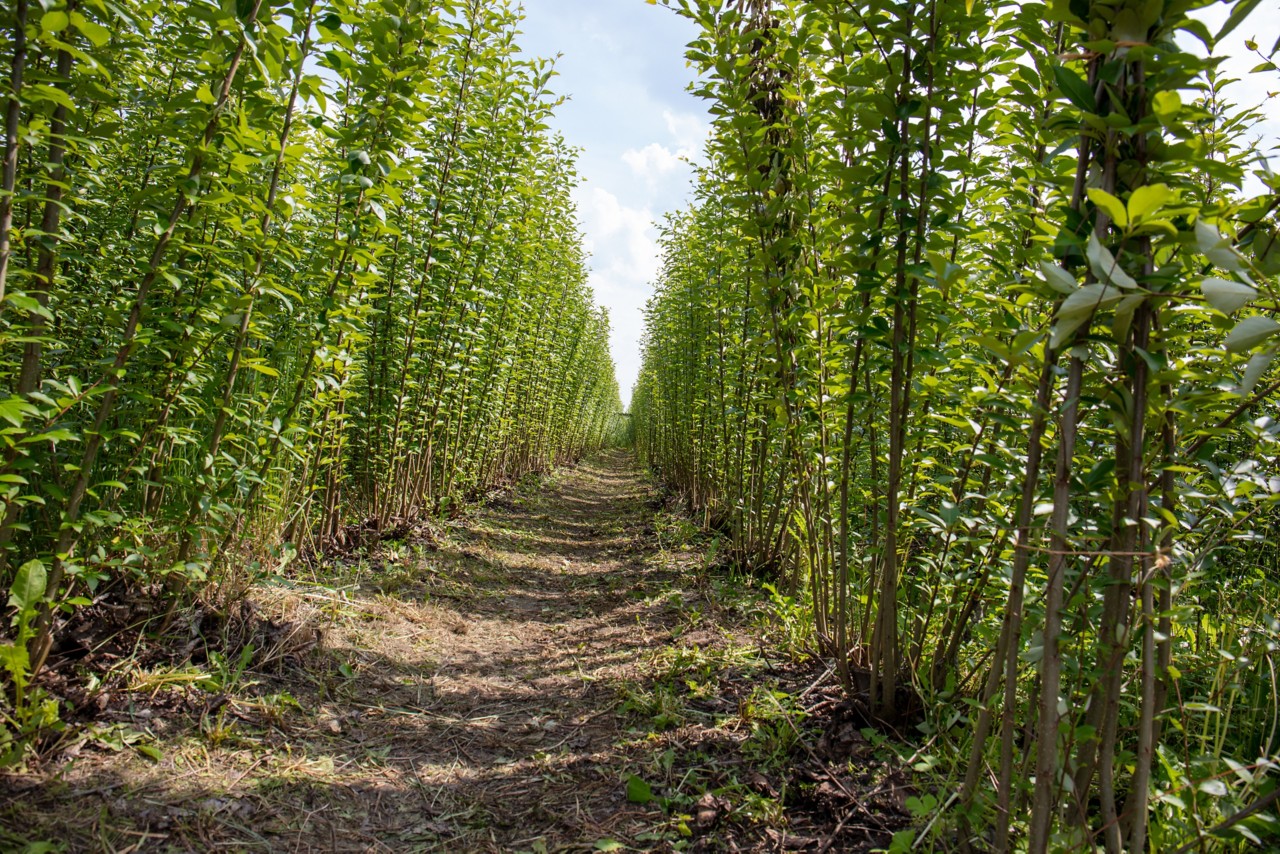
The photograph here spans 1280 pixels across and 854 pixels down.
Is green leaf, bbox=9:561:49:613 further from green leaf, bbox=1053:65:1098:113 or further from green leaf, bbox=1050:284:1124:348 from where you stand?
green leaf, bbox=1053:65:1098:113

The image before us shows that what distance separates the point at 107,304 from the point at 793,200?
9.54ft

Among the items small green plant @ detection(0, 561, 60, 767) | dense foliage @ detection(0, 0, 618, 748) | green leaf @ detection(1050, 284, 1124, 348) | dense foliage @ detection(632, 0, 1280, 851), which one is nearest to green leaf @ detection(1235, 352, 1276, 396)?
dense foliage @ detection(632, 0, 1280, 851)

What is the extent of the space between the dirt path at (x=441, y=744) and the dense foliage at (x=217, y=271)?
374 millimetres

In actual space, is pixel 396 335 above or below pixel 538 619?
above

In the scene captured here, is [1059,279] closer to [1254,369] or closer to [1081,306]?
[1081,306]

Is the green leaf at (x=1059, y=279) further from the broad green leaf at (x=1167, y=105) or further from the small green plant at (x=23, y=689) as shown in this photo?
the small green plant at (x=23, y=689)

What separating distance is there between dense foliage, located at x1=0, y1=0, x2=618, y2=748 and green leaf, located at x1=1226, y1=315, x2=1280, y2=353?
229 centimetres

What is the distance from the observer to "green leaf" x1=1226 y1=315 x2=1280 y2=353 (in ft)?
2.72

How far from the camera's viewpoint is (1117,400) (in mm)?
1149

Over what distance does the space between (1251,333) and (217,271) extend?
285cm

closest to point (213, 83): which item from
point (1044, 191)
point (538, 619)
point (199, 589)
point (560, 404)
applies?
point (199, 589)

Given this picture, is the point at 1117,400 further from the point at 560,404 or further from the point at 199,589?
the point at 560,404

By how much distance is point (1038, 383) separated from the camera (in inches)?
50.7

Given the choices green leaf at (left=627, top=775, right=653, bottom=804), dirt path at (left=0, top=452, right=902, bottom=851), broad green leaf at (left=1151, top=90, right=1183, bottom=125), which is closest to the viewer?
broad green leaf at (left=1151, top=90, right=1183, bottom=125)
